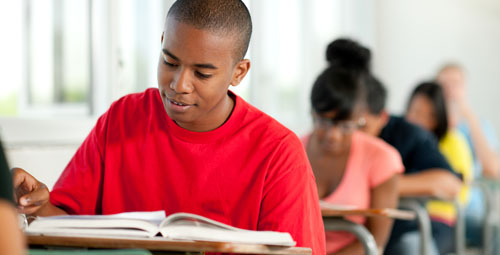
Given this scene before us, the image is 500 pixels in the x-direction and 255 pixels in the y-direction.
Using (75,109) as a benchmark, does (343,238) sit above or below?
below

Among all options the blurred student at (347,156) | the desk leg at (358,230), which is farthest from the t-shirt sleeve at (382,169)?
the desk leg at (358,230)

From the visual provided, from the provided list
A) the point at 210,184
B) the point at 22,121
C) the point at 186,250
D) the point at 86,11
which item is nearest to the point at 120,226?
the point at 186,250

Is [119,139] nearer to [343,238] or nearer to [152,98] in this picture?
[152,98]

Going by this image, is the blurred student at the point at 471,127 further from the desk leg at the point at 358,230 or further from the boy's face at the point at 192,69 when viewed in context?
the boy's face at the point at 192,69

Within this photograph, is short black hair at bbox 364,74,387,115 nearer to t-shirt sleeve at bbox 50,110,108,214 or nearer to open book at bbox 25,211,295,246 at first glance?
t-shirt sleeve at bbox 50,110,108,214

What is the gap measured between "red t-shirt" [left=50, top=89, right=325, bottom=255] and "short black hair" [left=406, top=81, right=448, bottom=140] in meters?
2.54

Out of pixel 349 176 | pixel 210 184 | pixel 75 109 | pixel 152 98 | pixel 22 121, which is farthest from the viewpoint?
pixel 75 109

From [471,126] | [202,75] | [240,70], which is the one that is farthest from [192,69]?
[471,126]

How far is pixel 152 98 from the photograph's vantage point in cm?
147

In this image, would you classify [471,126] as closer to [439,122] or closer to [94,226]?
[439,122]

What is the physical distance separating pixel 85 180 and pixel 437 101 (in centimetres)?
280

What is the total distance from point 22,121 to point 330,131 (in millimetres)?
970

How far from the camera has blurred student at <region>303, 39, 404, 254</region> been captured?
231 cm

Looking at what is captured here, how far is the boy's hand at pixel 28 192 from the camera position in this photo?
1156 millimetres
